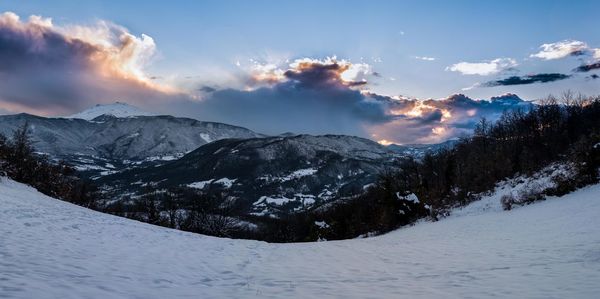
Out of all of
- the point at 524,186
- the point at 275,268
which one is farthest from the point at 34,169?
the point at 524,186

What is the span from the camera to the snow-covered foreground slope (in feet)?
28.1

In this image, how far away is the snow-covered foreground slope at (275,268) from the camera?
8555 millimetres

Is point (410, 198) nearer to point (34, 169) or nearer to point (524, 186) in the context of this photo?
point (524, 186)

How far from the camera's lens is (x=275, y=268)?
1492cm

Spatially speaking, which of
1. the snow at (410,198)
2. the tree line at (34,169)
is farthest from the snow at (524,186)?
the tree line at (34,169)

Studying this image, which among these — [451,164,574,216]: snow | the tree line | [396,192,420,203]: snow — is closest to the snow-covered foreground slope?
[451,164,574,216]: snow

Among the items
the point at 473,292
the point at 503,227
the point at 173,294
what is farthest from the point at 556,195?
the point at 173,294

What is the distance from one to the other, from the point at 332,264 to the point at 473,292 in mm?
7439

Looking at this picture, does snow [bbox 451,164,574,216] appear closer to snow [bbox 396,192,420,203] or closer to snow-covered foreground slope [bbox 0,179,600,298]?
snow [bbox 396,192,420,203]

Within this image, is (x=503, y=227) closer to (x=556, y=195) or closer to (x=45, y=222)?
(x=556, y=195)

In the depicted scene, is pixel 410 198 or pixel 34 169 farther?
pixel 34 169

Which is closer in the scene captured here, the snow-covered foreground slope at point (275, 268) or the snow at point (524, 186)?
the snow-covered foreground slope at point (275, 268)

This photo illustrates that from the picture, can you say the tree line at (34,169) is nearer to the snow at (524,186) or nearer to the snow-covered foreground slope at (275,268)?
the snow-covered foreground slope at (275,268)

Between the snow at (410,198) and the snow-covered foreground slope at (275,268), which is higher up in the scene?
the snow at (410,198)
